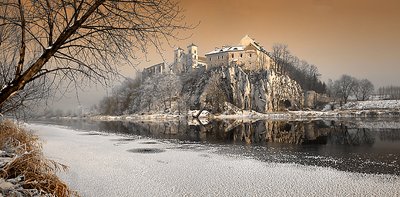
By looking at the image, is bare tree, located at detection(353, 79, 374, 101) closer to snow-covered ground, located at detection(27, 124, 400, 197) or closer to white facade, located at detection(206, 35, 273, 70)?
white facade, located at detection(206, 35, 273, 70)

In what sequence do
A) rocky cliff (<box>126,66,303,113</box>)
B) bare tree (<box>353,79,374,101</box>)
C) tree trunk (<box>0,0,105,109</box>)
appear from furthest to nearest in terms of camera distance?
bare tree (<box>353,79,374,101</box>) < rocky cliff (<box>126,66,303,113</box>) < tree trunk (<box>0,0,105,109</box>)

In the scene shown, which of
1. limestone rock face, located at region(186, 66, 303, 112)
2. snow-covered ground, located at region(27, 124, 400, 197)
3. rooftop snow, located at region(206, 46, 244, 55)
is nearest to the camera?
snow-covered ground, located at region(27, 124, 400, 197)

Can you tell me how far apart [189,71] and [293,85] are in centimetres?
3632

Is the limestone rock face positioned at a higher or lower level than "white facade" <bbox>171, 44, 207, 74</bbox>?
lower

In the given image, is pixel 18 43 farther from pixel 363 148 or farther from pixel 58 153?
pixel 363 148

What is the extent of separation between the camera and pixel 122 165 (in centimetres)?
1295

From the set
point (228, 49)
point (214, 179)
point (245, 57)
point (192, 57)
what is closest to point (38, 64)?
point (214, 179)

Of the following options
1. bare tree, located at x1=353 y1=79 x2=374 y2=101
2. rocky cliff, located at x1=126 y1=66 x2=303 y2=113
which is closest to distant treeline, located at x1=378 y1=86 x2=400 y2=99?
bare tree, located at x1=353 y1=79 x2=374 y2=101

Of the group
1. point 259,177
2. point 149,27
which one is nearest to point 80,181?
point 259,177

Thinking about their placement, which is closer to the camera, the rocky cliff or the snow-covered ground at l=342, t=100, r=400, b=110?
the rocky cliff

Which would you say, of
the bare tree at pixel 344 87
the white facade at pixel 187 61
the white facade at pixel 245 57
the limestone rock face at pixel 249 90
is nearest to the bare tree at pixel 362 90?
the bare tree at pixel 344 87

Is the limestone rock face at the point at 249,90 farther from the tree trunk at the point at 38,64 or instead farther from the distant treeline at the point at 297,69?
the tree trunk at the point at 38,64

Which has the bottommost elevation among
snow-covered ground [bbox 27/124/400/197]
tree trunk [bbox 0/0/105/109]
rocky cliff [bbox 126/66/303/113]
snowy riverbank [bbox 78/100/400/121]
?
snow-covered ground [bbox 27/124/400/197]

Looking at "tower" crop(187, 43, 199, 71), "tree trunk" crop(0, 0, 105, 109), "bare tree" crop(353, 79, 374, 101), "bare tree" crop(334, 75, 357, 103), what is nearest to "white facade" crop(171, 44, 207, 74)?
"tower" crop(187, 43, 199, 71)
